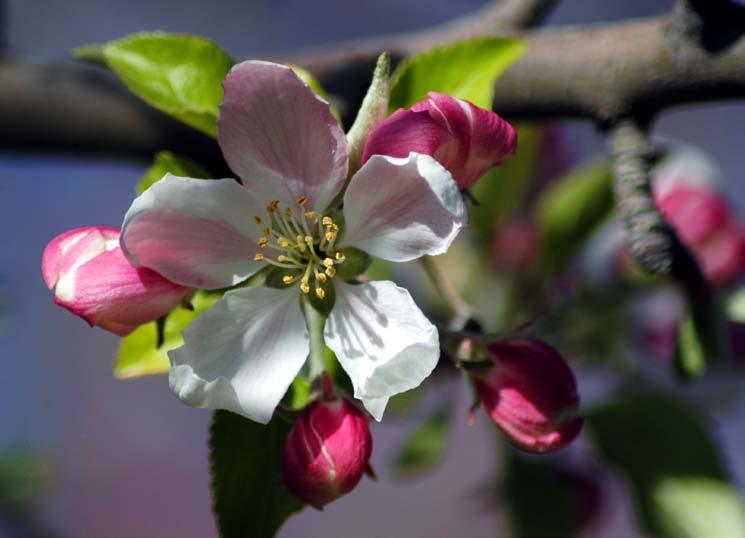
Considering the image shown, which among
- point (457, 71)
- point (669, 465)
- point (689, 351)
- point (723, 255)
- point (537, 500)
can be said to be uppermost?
point (457, 71)

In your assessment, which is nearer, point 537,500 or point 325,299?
point 325,299

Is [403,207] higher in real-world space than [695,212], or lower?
higher

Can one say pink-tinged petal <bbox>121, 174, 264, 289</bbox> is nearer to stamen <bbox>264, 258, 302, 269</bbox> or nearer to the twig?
stamen <bbox>264, 258, 302, 269</bbox>

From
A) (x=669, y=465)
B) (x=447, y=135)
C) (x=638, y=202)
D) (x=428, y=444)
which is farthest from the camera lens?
(x=428, y=444)

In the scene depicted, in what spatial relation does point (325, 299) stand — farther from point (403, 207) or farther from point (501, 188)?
point (501, 188)

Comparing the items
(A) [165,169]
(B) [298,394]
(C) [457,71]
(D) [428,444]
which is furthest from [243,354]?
(D) [428,444]

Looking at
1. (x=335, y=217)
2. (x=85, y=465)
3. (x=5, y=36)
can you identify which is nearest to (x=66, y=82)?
(x=5, y=36)

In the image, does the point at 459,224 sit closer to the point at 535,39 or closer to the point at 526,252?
the point at 535,39
